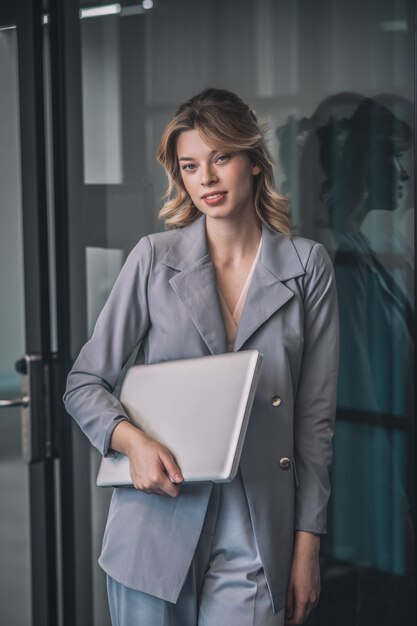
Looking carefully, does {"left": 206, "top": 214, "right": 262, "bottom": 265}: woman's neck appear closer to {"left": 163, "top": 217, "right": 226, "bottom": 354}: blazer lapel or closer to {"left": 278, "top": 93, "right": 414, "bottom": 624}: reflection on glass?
{"left": 163, "top": 217, "right": 226, "bottom": 354}: blazer lapel

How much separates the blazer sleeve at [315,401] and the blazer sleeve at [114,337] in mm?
329

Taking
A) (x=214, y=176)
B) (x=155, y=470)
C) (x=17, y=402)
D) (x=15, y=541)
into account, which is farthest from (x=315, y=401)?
(x=15, y=541)

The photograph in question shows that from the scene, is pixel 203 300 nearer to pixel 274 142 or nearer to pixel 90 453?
pixel 274 142

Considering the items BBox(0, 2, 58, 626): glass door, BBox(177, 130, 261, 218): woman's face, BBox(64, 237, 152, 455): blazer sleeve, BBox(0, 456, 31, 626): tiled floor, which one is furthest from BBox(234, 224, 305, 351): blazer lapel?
BBox(0, 456, 31, 626): tiled floor

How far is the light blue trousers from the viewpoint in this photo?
5.52 feet

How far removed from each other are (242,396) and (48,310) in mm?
890

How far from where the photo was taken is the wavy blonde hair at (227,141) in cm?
174

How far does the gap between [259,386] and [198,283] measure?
0.23 metres

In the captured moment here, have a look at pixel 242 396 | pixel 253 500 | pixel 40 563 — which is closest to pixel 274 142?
pixel 242 396

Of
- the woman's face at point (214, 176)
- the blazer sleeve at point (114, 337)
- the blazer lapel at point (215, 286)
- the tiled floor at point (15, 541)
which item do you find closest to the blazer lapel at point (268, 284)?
the blazer lapel at point (215, 286)

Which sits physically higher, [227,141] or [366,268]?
[227,141]

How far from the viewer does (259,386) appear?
5.67ft

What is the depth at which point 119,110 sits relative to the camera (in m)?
2.26

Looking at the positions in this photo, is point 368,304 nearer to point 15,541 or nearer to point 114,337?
point 114,337
